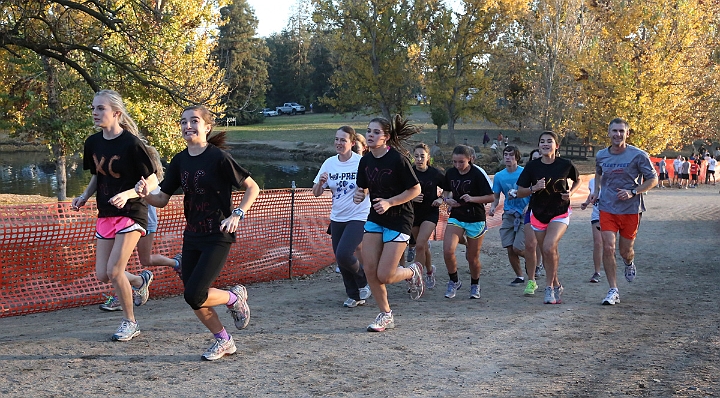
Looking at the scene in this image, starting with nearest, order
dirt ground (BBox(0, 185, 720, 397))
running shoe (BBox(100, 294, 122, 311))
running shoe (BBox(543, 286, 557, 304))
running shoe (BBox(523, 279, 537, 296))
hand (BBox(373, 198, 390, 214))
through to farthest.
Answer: dirt ground (BBox(0, 185, 720, 397)), hand (BBox(373, 198, 390, 214)), running shoe (BBox(100, 294, 122, 311)), running shoe (BBox(543, 286, 557, 304)), running shoe (BBox(523, 279, 537, 296))

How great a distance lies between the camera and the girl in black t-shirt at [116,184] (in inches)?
236

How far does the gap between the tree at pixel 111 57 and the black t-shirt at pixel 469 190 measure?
29.6 ft

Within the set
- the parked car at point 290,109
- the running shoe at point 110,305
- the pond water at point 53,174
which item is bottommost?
the pond water at point 53,174

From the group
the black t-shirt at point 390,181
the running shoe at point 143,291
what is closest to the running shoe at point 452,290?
the black t-shirt at point 390,181

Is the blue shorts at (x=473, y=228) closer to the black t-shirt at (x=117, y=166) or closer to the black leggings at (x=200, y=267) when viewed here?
the black leggings at (x=200, y=267)

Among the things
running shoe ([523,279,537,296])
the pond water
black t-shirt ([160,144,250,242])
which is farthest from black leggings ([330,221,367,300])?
the pond water

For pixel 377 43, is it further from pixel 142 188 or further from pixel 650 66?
pixel 142 188

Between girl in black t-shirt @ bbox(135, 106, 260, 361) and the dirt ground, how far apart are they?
0.54 m

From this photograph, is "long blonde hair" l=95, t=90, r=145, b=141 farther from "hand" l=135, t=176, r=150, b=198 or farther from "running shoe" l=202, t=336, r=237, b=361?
"running shoe" l=202, t=336, r=237, b=361

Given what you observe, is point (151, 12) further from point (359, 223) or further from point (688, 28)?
point (688, 28)

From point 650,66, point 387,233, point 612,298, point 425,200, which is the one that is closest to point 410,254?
point 425,200

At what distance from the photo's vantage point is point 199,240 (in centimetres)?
550

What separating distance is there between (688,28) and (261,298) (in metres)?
26.6

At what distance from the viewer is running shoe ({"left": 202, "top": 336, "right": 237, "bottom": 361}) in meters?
5.65
